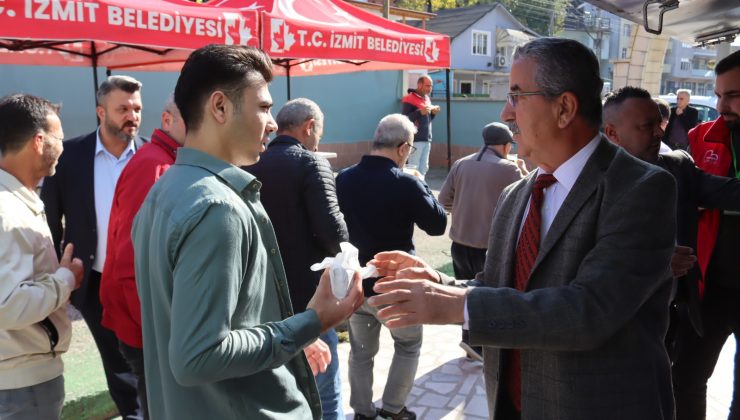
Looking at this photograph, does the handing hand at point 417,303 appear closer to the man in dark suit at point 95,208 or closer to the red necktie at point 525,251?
the red necktie at point 525,251

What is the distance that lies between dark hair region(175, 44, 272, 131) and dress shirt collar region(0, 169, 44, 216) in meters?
1.20

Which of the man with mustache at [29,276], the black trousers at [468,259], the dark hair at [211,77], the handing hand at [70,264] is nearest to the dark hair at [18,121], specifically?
the man with mustache at [29,276]

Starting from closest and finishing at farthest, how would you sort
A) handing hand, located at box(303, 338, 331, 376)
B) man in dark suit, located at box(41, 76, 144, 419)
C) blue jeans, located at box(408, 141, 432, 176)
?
handing hand, located at box(303, 338, 331, 376), man in dark suit, located at box(41, 76, 144, 419), blue jeans, located at box(408, 141, 432, 176)

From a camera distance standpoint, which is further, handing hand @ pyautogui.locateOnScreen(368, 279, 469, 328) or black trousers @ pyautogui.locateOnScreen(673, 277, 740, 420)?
black trousers @ pyautogui.locateOnScreen(673, 277, 740, 420)

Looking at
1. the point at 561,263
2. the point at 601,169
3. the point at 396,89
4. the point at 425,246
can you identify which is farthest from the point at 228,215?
the point at 396,89

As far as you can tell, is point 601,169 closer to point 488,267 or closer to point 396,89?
point 488,267

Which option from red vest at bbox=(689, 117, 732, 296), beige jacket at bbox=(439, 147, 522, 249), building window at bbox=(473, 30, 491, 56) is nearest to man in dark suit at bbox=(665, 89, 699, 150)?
beige jacket at bbox=(439, 147, 522, 249)

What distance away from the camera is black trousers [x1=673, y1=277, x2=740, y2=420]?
10.2 ft

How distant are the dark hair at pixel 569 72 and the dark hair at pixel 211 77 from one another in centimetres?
84

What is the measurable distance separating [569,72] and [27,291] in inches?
82.7

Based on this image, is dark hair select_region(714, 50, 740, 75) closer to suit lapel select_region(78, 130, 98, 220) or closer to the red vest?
the red vest

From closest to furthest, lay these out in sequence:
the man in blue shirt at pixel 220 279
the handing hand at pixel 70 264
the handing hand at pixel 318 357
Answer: the man in blue shirt at pixel 220 279
the handing hand at pixel 318 357
the handing hand at pixel 70 264

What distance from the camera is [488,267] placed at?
216cm

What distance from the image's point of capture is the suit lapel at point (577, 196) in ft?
5.57
